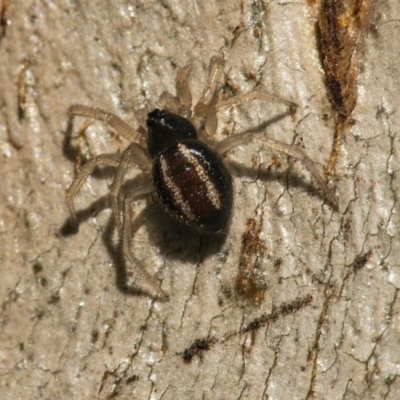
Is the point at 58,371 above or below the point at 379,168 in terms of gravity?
below

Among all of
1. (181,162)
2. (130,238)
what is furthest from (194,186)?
(130,238)

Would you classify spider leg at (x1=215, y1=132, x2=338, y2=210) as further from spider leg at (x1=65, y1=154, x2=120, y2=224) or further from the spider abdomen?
spider leg at (x1=65, y1=154, x2=120, y2=224)

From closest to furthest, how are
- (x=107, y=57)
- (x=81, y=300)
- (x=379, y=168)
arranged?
1. (x=379, y=168)
2. (x=81, y=300)
3. (x=107, y=57)

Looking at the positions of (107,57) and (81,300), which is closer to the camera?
(81,300)

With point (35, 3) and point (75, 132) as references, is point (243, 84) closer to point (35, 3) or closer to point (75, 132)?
point (75, 132)

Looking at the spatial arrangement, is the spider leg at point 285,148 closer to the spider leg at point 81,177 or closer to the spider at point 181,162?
the spider at point 181,162

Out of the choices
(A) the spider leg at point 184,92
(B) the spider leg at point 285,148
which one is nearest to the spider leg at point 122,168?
(A) the spider leg at point 184,92

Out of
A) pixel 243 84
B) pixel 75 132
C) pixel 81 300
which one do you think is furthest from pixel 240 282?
pixel 75 132

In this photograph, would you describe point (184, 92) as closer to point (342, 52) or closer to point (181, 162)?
point (181, 162)
